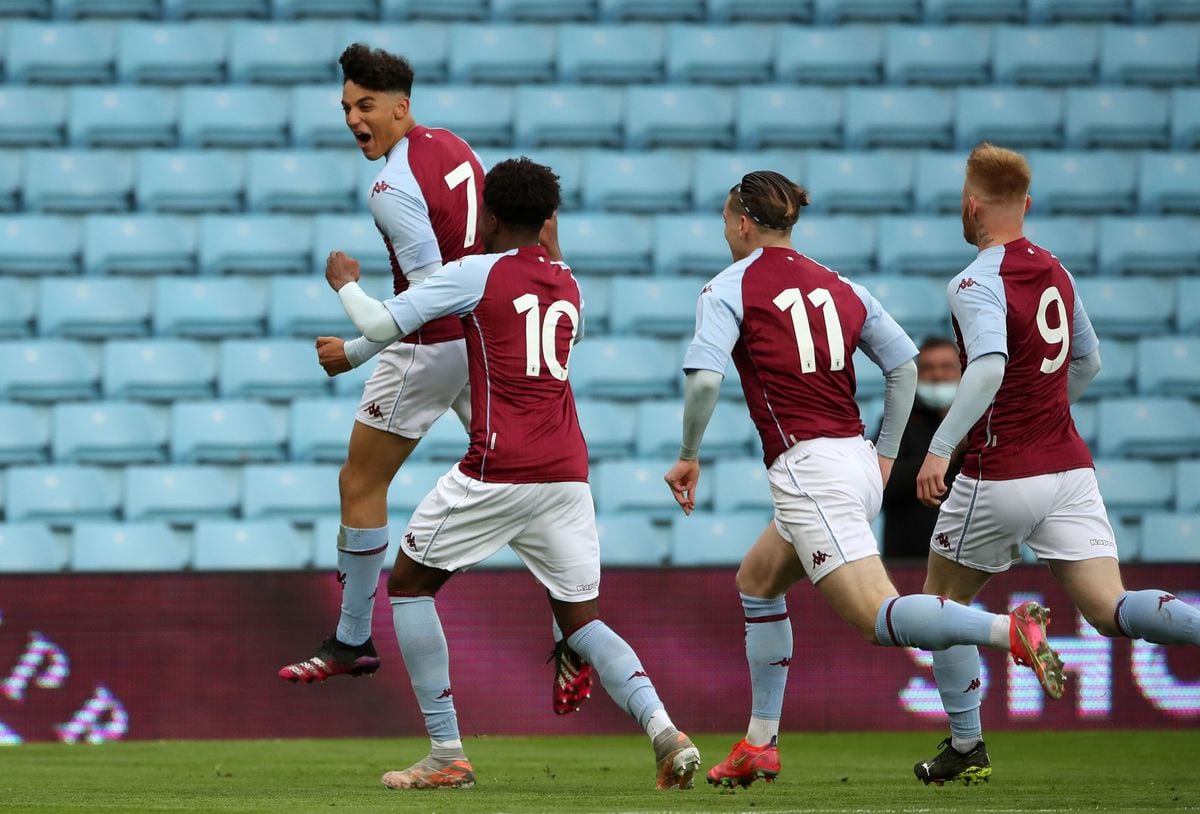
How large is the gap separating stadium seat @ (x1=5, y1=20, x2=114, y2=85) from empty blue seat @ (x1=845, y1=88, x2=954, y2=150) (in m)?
5.27

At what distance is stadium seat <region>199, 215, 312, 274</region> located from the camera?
1102cm

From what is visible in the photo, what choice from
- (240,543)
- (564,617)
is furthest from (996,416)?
(240,543)

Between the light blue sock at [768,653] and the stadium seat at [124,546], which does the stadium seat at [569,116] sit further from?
the light blue sock at [768,653]

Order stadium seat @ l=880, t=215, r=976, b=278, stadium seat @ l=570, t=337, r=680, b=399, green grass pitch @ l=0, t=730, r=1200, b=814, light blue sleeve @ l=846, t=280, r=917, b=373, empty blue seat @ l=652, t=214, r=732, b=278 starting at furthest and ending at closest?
stadium seat @ l=880, t=215, r=976, b=278 < empty blue seat @ l=652, t=214, r=732, b=278 < stadium seat @ l=570, t=337, r=680, b=399 < light blue sleeve @ l=846, t=280, r=917, b=373 < green grass pitch @ l=0, t=730, r=1200, b=814

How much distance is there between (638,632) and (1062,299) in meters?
3.56

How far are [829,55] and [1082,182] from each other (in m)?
2.01

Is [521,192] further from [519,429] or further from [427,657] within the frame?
[427,657]

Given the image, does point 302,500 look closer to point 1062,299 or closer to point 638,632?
point 638,632

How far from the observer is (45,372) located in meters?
10.4

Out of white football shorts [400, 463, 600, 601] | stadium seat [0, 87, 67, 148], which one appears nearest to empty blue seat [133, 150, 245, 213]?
stadium seat [0, 87, 67, 148]

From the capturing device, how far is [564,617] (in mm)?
5488

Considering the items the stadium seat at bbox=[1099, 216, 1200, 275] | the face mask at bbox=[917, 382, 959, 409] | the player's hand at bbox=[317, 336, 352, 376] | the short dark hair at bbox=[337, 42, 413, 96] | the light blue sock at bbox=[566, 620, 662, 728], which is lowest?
the light blue sock at bbox=[566, 620, 662, 728]

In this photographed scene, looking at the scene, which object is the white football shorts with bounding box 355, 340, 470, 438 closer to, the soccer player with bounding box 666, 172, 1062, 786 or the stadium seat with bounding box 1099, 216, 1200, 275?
the soccer player with bounding box 666, 172, 1062, 786

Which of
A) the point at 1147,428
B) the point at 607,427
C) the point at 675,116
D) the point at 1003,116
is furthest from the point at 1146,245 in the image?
the point at 607,427
